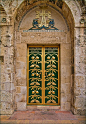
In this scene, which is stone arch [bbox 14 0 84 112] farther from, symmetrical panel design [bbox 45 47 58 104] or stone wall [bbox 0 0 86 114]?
symmetrical panel design [bbox 45 47 58 104]

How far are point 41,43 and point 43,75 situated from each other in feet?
4.09

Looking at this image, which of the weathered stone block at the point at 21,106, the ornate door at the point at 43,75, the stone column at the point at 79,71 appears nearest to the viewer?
the stone column at the point at 79,71

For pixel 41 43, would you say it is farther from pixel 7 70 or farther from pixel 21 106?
pixel 21 106

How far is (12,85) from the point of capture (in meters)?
3.92

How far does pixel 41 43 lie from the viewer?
4.32 metres

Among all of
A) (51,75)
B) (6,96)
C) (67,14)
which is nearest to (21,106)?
(6,96)

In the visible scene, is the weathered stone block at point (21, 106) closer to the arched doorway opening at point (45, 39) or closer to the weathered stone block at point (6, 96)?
the arched doorway opening at point (45, 39)

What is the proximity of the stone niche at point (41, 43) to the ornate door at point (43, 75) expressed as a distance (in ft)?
0.72

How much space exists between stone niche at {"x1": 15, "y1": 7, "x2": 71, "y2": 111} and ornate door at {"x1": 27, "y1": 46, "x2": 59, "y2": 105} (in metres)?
0.22

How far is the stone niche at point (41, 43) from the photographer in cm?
425

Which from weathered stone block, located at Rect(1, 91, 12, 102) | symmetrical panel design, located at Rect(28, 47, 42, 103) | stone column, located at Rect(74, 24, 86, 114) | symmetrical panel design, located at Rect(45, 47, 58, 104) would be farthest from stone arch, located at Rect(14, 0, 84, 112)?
weathered stone block, located at Rect(1, 91, 12, 102)

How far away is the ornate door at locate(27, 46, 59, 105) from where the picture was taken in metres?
4.41

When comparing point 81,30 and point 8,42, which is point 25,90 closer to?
point 8,42

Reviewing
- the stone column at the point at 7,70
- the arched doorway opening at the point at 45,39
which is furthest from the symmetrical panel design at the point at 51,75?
the stone column at the point at 7,70
